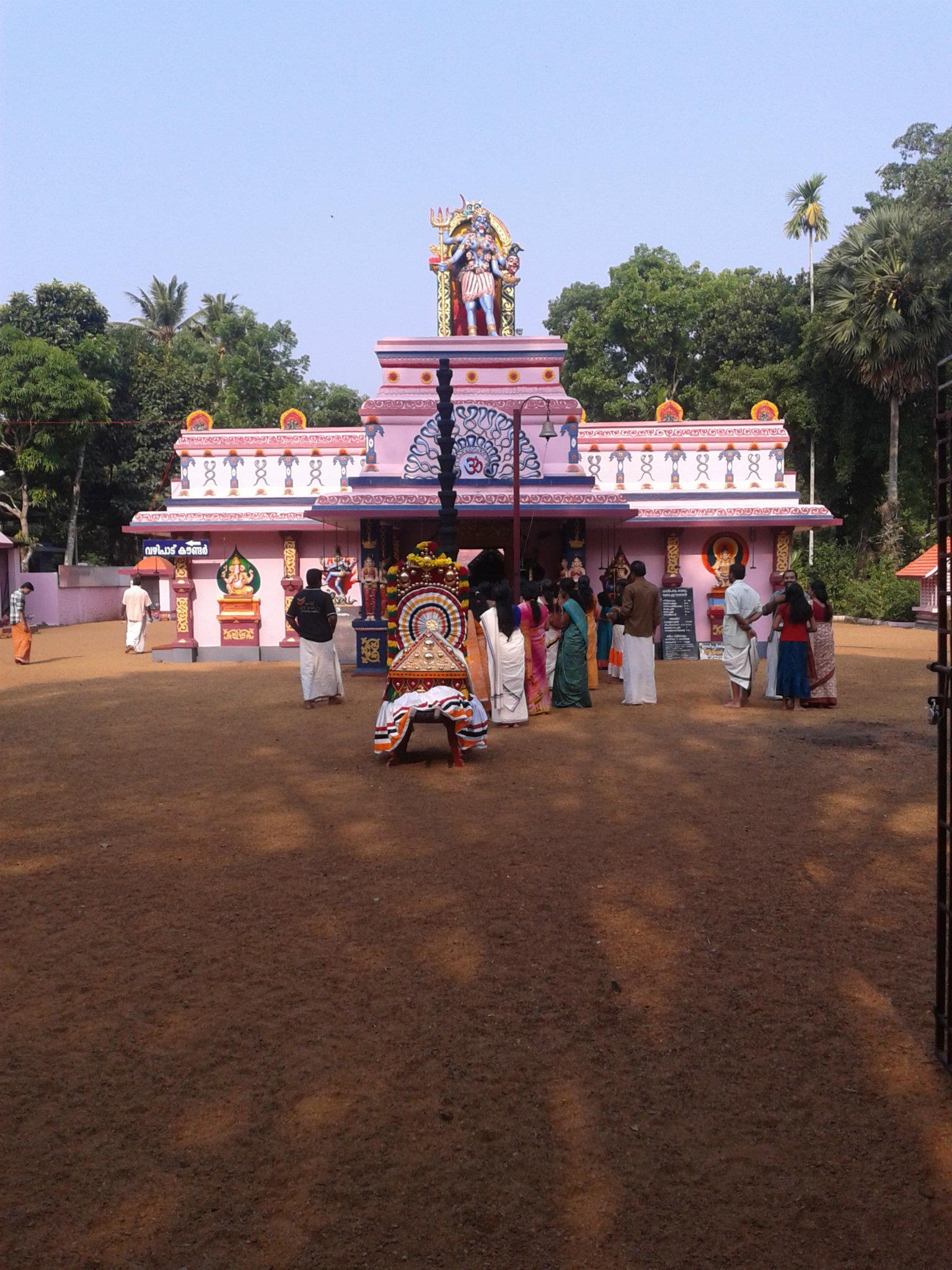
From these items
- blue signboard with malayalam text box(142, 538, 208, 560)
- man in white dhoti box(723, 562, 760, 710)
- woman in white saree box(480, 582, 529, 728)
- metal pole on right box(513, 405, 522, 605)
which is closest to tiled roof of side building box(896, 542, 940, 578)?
metal pole on right box(513, 405, 522, 605)

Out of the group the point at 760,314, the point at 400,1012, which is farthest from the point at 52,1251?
the point at 760,314

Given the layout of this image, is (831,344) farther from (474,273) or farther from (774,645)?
(774,645)

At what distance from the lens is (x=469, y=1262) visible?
108 inches

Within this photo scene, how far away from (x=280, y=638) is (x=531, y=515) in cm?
578

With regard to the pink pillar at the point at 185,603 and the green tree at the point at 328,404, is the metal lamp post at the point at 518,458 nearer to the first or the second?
the pink pillar at the point at 185,603

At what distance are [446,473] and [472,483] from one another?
212 inches

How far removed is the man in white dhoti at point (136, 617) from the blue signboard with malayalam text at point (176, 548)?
2.62 metres

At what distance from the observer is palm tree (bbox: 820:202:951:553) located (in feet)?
96.0

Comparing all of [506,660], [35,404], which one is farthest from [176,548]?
[35,404]

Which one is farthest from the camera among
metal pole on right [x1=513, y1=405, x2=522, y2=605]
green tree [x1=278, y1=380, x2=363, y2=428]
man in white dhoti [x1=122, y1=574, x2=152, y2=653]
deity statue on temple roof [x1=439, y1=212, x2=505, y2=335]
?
green tree [x1=278, y1=380, x2=363, y2=428]

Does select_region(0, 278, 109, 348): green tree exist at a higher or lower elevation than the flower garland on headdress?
higher

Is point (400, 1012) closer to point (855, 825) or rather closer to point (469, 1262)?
point (469, 1262)

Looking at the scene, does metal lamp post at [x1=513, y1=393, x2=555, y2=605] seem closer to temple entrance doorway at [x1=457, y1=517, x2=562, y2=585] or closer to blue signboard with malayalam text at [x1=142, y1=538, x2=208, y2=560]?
temple entrance doorway at [x1=457, y1=517, x2=562, y2=585]

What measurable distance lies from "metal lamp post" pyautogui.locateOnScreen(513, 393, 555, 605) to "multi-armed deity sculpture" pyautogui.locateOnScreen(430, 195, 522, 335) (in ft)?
7.40
